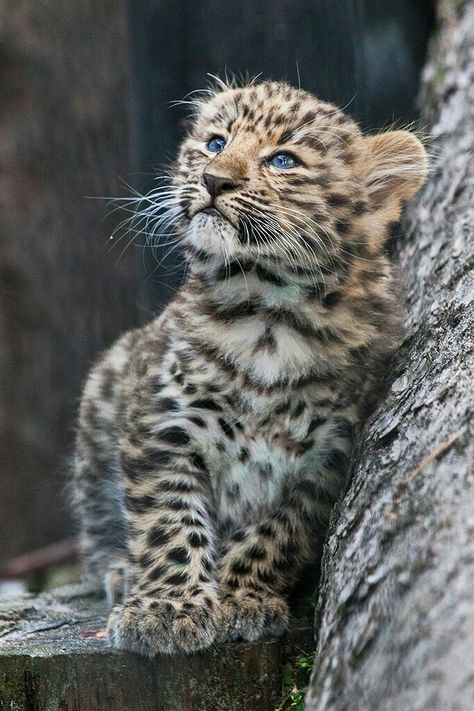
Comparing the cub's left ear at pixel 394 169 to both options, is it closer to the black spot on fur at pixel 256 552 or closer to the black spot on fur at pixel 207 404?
the black spot on fur at pixel 207 404

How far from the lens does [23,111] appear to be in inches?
392

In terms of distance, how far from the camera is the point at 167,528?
16.3 feet

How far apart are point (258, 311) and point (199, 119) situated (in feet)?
4.32

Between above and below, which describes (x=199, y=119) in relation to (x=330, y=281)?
above

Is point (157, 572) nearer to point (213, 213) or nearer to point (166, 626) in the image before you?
point (166, 626)

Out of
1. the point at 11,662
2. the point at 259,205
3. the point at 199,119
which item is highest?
the point at 199,119

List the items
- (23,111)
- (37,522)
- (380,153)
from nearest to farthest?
(380,153) → (23,111) → (37,522)

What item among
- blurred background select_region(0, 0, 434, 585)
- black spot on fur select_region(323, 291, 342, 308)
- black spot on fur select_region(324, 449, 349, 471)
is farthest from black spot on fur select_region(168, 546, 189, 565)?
blurred background select_region(0, 0, 434, 585)

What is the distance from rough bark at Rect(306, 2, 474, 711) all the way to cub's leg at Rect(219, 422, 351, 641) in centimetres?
49

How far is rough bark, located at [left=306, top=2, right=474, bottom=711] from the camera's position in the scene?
2910mm

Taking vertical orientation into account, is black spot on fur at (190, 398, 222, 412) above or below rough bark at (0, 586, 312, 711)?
above

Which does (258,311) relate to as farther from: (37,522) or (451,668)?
(37,522)

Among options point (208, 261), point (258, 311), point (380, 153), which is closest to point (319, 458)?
point (258, 311)

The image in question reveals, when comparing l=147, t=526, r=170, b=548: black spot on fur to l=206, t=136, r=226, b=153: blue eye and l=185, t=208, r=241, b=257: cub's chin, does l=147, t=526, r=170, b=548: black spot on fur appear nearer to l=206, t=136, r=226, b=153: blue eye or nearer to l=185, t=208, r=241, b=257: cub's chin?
l=185, t=208, r=241, b=257: cub's chin
